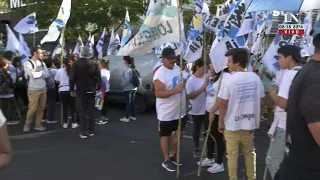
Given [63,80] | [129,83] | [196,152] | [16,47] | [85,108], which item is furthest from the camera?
[129,83]

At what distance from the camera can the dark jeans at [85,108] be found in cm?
880

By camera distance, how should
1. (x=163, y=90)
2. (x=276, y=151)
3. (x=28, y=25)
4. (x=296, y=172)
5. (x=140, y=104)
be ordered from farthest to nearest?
(x=140, y=104), (x=28, y=25), (x=163, y=90), (x=276, y=151), (x=296, y=172)

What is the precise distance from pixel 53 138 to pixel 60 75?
174 cm

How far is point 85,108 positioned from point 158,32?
10.7 feet

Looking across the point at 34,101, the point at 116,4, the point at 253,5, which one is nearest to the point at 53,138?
the point at 34,101

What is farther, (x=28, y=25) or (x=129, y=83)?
(x=28, y=25)

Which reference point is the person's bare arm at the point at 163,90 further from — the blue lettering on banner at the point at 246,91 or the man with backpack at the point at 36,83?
the man with backpack at the point at 36,83

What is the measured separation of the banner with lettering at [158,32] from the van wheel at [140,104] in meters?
6.16

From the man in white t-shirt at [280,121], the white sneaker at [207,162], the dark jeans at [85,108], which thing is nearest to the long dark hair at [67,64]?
the dark jeans at [85,108]

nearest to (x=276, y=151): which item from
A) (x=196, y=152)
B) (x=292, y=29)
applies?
(x=196, y=152)

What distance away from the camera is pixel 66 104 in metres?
10.2

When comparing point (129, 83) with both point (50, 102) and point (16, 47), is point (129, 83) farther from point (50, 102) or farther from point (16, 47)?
point (16, 47)

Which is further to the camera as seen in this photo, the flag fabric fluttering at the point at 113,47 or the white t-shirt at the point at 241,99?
the flag fabric fluttering at the point at 113,47

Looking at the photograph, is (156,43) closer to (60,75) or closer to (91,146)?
(91,146)
